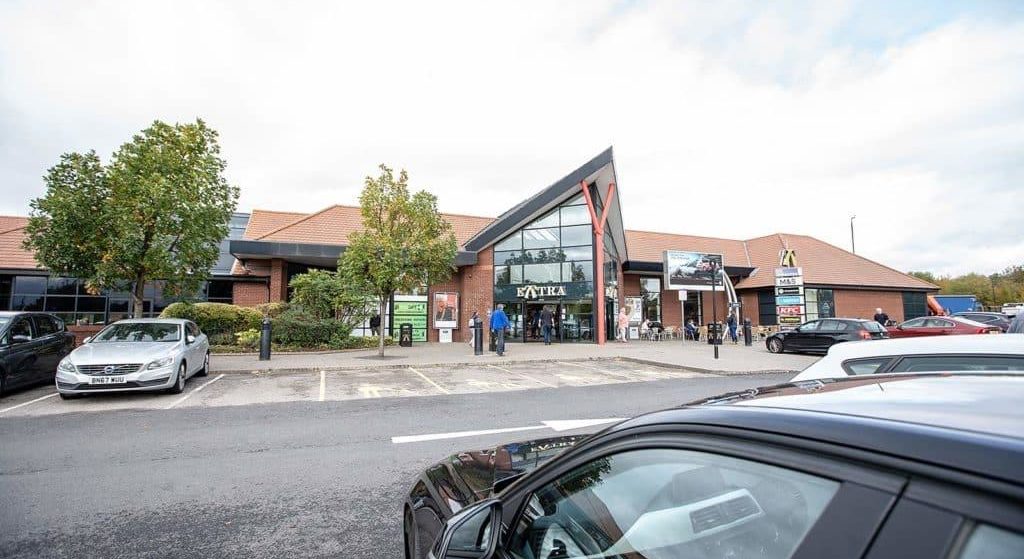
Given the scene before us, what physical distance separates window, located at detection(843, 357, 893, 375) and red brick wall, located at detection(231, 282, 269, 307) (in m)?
24.0

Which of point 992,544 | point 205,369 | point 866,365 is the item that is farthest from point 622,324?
point 992,544

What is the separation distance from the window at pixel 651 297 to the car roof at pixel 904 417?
2852 cm

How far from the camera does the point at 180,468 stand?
189 inches

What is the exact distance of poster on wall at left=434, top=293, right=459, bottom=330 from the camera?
2369 centimetres

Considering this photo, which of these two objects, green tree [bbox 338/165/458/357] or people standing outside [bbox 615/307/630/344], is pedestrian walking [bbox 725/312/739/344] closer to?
people standing outside [bbox 615/307/630/344]

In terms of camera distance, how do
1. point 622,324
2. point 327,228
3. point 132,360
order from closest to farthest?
point 132,360, point 327,228, point 622,324

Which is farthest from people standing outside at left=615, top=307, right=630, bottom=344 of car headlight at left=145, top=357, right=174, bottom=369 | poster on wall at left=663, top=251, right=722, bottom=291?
car headlight at left=145, top=357, right=174, bottom=369

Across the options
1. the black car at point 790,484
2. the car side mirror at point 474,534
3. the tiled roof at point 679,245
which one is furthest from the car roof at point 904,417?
the tiled roof at point 679,245

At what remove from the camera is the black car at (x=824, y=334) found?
15680 millimetres

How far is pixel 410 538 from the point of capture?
2.29 meters

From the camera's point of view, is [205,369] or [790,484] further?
[205,369]

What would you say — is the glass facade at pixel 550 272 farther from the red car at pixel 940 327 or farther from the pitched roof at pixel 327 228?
the red car at pixel 940 327

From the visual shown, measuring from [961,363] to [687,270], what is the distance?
968 inches

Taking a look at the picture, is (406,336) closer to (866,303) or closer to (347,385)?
(347,385)
